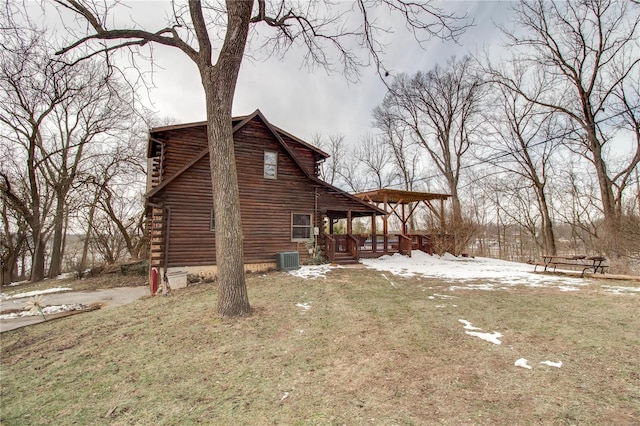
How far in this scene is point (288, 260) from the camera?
38.7 feet

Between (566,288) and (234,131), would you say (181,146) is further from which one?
(566,288)

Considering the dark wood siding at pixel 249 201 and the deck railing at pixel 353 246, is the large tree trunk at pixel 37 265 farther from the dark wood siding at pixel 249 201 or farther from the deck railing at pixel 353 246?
the deck railing at pixel 353 246

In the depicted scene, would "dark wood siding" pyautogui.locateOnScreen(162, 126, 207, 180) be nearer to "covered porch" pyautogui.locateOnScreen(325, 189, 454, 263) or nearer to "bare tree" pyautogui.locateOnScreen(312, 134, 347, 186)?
"covered porch" pyautogui.locateOnScreen(325, 189, 454, 263)

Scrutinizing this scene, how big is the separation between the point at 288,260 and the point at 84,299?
268 inches

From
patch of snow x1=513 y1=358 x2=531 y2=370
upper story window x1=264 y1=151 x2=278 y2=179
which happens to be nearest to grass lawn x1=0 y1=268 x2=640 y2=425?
patch of snow x1=513 y1=358 x2=531 y2=370

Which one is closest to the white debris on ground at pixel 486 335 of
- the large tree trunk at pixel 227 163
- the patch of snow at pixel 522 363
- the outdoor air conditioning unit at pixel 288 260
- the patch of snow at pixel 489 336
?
the patch of snow at pixel 489 336

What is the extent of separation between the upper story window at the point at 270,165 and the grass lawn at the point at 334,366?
23.7ft

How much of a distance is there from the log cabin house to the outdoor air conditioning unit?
1.03ft

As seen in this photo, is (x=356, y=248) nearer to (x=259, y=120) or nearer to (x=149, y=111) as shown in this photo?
(x=259, y=120)

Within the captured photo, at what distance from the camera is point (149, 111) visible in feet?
24.4

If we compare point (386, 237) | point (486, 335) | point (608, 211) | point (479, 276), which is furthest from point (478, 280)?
point (608, 211)

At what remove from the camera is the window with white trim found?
1283 cm

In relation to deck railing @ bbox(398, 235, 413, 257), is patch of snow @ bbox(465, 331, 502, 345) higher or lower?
lower

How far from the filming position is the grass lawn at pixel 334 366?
2594 mm
